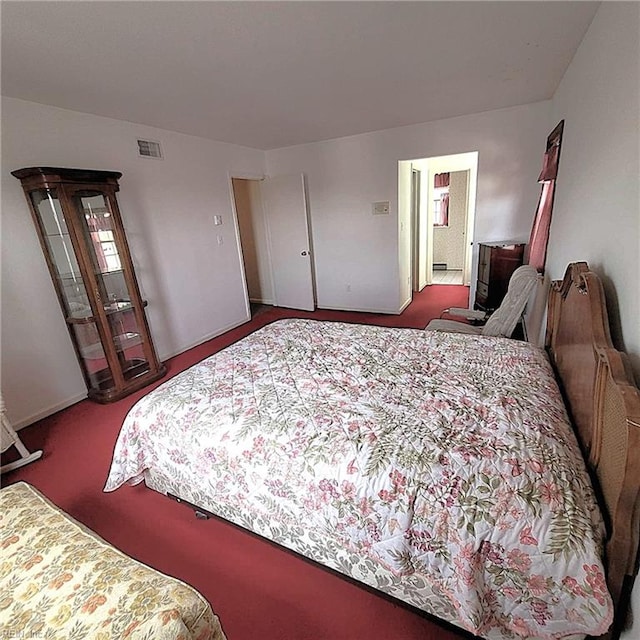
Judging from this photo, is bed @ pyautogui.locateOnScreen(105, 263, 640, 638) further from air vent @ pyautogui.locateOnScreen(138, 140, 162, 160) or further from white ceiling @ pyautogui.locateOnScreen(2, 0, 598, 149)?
air vent @ pyautogui.locateOnScreen(138, 140, 162, 160)

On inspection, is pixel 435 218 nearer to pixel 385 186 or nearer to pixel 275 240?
pixel 385 186

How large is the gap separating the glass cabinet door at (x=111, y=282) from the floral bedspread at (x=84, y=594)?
2.09 metres

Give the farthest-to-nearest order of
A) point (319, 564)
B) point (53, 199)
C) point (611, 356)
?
1. point (53, 199)
2. point (319, 564)
3. point (611, 356)

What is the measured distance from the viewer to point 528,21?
1.78 meters

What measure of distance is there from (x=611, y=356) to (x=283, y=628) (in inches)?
59.1

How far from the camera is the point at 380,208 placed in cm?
432

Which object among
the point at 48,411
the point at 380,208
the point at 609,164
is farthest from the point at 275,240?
the point at 609,164

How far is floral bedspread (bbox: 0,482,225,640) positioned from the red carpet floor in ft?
1.77

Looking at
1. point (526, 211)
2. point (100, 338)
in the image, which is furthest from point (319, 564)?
point (526, 211)

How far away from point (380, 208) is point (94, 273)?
3.31 meters

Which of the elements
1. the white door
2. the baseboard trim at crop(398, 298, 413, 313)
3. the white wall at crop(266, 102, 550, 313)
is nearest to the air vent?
the white door

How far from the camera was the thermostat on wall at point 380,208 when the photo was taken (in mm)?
4285

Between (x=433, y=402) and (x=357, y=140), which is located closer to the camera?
(x=433, y=402)

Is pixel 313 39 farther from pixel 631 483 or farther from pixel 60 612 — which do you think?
pixel 60 612
